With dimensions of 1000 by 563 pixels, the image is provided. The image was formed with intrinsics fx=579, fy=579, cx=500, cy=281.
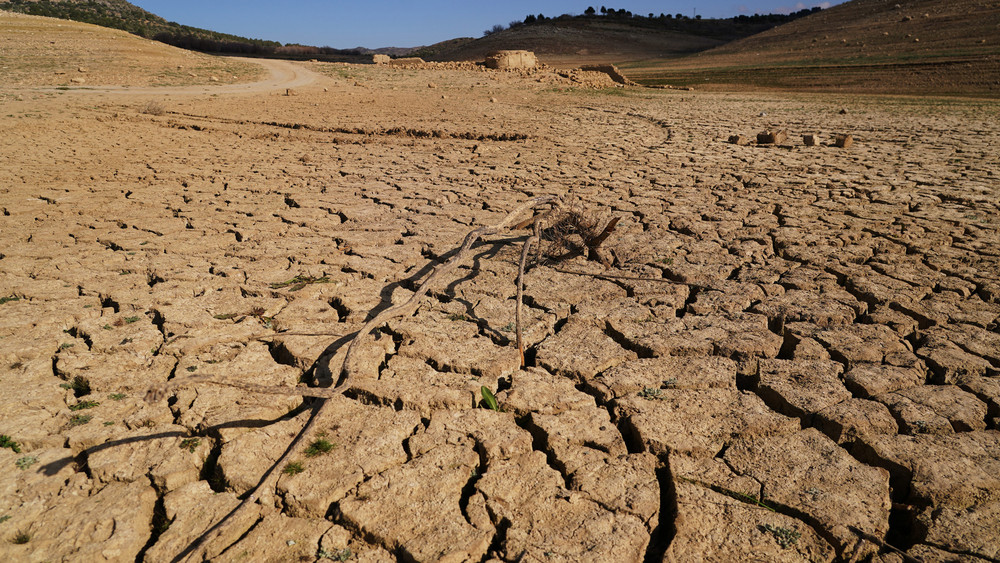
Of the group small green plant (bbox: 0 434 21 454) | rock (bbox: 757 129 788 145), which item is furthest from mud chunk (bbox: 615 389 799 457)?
rock (bbox: 757 129 788 145)

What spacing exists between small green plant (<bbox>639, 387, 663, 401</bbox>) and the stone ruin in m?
16.6

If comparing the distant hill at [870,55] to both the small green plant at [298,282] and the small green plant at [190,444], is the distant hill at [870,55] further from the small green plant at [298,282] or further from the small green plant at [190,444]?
the small green plant at [190,444]

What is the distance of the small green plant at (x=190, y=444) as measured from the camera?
6.52 feet

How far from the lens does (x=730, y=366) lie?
8.30 ft

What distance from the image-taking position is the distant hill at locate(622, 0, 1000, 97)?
15789mm

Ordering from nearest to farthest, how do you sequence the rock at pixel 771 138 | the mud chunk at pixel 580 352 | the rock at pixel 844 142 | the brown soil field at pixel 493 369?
the brown soil field at pixel 493 369
the mud chunk at pixel 580 352
the rock at pixel 844 142
the rock at pixel 771 138

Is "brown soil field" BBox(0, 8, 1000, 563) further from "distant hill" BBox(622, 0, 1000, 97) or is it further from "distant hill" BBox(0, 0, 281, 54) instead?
"distant hill" BBox(0, 0, 281, 54)

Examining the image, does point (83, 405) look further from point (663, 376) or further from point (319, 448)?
point (663, 376)

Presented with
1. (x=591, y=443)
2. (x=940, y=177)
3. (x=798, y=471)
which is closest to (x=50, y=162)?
(x=591, y=443)

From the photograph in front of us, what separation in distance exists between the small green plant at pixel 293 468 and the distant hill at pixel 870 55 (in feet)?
56.3

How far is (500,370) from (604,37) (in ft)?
136

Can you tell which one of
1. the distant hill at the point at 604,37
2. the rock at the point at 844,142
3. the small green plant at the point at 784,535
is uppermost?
the distant hill at the point at 604,37

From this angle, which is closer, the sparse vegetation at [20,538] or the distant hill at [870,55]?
the sparse vegetation at [20,538]

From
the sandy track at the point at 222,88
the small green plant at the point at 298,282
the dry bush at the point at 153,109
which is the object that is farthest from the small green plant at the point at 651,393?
the sandy track at the point at 222,88
